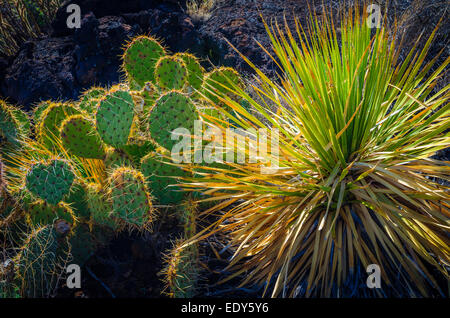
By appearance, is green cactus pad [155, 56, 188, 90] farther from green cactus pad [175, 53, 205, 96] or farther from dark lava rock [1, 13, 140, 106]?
dark lava rock [1, 13, 140, 106]

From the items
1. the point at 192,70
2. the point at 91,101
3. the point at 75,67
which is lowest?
the point at 91,101

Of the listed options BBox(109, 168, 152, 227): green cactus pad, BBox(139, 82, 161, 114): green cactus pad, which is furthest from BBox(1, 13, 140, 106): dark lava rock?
BBox(109, 168, 152, 227): green cactus pad

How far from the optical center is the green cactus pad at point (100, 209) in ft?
7.04

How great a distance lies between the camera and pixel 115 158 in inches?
94.7

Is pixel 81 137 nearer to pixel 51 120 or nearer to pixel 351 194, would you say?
pixel 51 120

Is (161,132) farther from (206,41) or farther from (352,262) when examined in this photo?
(206,41)

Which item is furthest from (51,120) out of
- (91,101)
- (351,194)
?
(351,194)

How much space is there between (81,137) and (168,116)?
704 mm

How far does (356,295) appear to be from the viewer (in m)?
1.64

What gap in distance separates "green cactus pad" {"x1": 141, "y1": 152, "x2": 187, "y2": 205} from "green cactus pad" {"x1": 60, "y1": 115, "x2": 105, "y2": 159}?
0.45m

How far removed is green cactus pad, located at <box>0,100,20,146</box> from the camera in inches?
117

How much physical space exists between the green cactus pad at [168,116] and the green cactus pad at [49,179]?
1.88ft

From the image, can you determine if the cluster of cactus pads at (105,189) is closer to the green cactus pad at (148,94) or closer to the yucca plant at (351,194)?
the green cactus pad at (148,94)

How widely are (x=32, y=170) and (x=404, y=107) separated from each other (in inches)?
82.8
